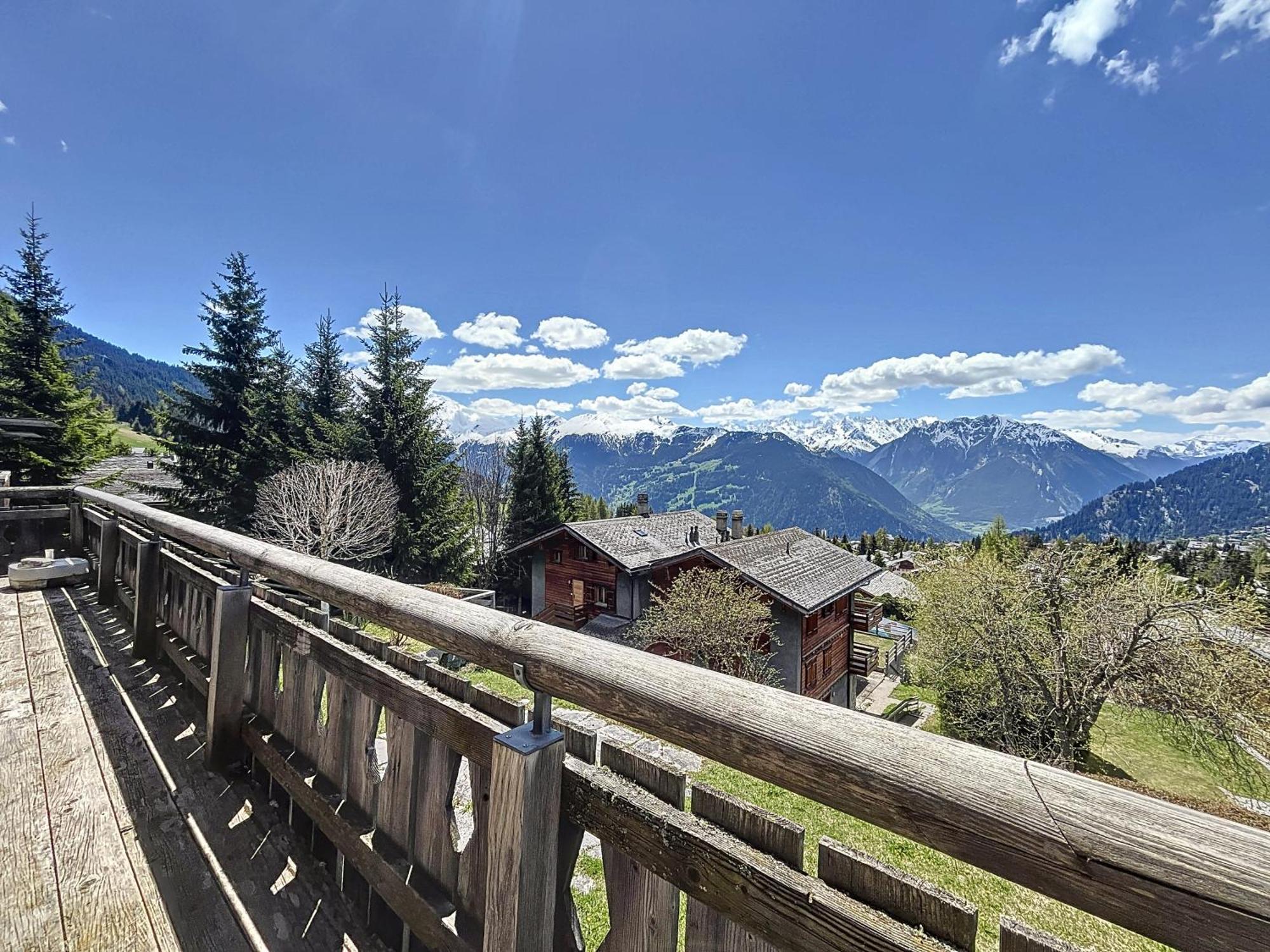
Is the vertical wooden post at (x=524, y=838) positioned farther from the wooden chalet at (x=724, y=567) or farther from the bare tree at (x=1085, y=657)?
the bare tree at (x=1085, y=657)

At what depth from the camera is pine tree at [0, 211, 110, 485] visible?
589 inches

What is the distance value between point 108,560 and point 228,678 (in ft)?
10.4

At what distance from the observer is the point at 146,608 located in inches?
126

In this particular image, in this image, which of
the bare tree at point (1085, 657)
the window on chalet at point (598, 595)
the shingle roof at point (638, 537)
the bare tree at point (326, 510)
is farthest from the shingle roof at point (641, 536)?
the bare tree at point (1085, 657)

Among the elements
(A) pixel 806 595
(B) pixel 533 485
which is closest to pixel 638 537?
(A) pixel 806 595

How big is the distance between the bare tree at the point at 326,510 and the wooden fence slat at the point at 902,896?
16234mm

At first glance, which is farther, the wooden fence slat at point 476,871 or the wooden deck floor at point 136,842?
the wooden deck floor at point 136,842

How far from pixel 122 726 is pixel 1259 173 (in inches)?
1435

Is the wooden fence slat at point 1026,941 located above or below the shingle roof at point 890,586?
above

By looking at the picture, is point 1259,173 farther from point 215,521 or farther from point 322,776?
point 215,521

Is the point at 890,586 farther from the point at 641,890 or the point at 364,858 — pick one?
the point at 641,890

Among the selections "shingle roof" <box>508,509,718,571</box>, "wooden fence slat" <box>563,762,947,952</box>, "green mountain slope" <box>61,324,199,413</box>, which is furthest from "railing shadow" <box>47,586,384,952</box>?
"green mountain slope" <box>61,324,199,413</box>

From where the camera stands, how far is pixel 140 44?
750 cm

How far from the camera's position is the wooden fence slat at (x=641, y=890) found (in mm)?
894
